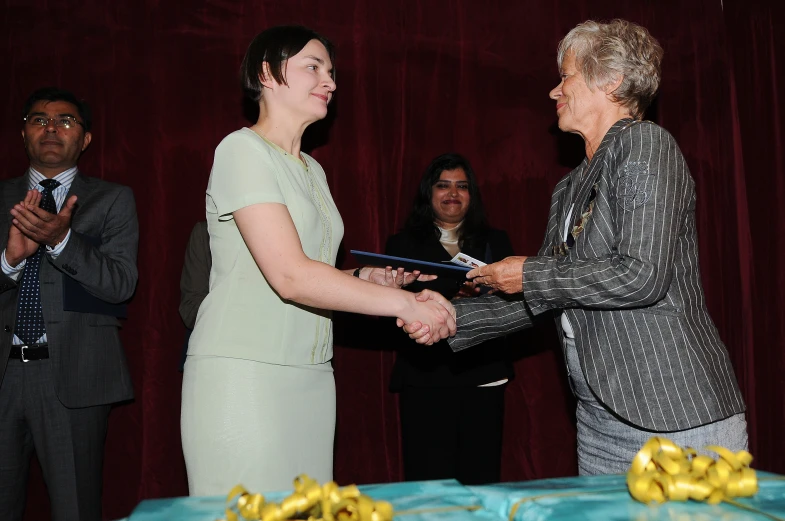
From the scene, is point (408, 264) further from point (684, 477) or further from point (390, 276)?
point (684, 477)

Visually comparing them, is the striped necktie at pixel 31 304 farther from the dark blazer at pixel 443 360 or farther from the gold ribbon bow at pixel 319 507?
the gold ribbon bow at pixel 319 507

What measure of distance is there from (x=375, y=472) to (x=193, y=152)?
1.68m

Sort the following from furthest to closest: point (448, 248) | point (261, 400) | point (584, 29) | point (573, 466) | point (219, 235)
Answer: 1. point (573, 466)
2. point (448, 248)
3. point (584, 29)
4. point (219, 235)
5. point (261, 400)

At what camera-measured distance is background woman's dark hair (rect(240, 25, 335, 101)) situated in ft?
5.73

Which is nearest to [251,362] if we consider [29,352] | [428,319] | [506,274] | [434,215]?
[428,319]

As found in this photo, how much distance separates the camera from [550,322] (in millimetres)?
3617

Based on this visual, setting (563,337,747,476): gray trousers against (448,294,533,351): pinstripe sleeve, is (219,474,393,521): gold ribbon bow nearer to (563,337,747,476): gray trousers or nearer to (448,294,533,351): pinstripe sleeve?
(563,337,747,476): gray trousers

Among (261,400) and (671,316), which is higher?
(671,316)

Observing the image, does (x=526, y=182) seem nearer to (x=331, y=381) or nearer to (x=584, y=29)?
(x=584, y=29)

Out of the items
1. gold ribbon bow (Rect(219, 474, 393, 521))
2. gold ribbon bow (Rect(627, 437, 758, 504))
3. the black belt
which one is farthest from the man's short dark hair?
gold ribbon bow (Rect(627, 437, 758, 504))

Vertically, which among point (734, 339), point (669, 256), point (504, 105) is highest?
point (504, 105)

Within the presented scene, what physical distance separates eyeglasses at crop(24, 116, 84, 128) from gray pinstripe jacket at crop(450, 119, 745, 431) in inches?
85.7

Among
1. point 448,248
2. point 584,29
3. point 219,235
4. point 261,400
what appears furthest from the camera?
point 448,248

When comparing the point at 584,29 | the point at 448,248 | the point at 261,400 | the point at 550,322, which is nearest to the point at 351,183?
the point at 448,248
